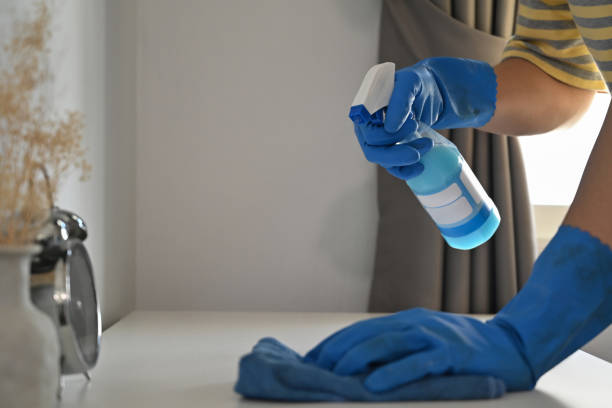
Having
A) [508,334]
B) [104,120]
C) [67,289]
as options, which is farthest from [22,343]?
[104,120]

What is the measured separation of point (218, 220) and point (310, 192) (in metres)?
0.25

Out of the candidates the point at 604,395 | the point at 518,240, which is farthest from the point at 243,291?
the point at 604,395

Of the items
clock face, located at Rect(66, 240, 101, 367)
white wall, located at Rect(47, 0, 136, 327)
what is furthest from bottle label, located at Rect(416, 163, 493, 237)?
white wall, located at Rect(47, 0, 136, 327)

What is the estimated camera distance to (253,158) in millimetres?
1707

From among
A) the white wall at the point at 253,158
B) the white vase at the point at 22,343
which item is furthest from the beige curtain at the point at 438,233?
the white vase at the point at 22,343

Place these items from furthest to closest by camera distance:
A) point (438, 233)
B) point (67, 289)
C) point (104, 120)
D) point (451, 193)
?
point (438, 233)
point (104, 120)
point (451, 193)
point (67, 289)

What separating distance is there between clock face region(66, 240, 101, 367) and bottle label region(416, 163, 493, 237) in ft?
1.57

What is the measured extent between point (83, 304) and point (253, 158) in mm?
914

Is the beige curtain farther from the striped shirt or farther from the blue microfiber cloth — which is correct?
the blue microfiber cloth

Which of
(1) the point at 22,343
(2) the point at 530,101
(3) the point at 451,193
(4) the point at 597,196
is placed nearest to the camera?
(1) the point at 22,343

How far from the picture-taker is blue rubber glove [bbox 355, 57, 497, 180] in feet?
2.93

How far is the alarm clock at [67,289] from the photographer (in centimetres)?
69

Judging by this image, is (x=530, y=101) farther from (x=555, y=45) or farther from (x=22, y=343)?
(x=22, y=343)

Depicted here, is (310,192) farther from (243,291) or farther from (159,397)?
(159,397)
